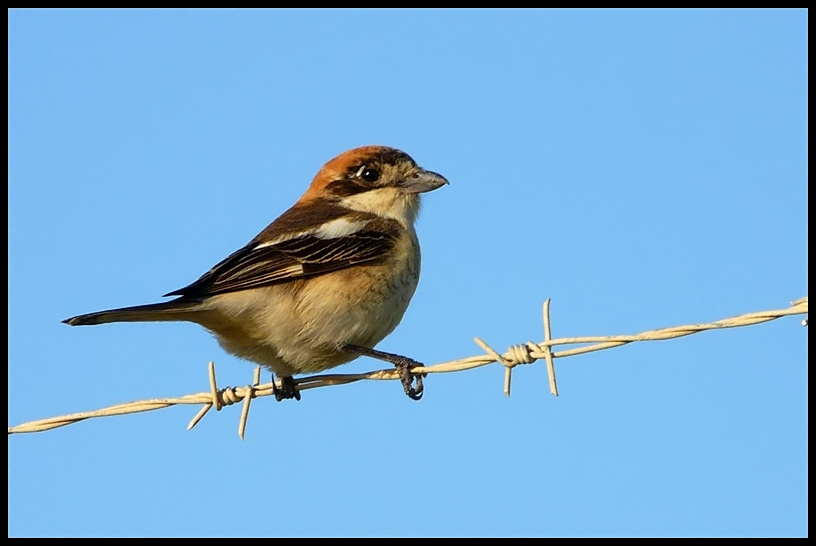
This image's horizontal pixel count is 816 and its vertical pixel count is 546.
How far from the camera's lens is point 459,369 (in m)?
4.08

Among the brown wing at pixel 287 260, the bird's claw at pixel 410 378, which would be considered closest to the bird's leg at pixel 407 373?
the bird's claw at pixel 410 378

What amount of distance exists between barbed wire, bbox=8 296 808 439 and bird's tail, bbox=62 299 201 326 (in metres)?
0.47

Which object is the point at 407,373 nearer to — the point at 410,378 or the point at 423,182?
the point at 410,378

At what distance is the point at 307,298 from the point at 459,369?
1528mm

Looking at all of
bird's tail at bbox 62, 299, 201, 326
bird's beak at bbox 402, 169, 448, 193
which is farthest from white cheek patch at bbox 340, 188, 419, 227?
bird's tail at bbox 62, 299, 201, 326


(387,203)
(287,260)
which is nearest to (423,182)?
(387,203)

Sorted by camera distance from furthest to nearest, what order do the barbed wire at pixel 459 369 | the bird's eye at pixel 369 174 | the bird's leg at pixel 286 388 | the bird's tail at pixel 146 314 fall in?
the bird's eye at pixel 369 174
the bird's leg at pixel 286 388
the bird's tail at pixel 146 314
the barbed wire at pixel 459 369

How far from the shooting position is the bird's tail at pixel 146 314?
4.67 m

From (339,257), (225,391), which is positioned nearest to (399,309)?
(339,257)

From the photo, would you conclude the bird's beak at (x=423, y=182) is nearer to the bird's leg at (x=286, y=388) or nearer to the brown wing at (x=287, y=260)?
the brown wing at (x=287, y=260)

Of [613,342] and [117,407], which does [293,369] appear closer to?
[117,407]

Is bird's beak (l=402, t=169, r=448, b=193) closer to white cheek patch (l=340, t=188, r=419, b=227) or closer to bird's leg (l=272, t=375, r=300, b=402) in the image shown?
white cheek patch (l=340, t=188, r=419, b=227)

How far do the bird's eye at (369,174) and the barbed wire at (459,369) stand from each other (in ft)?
5.31

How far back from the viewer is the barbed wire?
11.3ft
